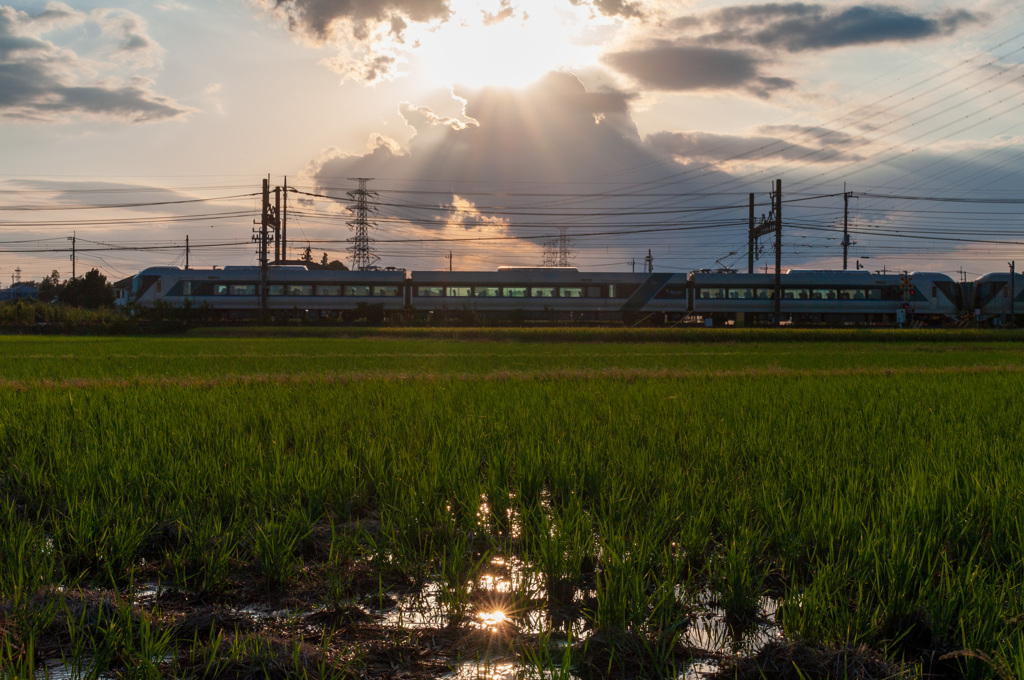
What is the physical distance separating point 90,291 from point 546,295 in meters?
54.7

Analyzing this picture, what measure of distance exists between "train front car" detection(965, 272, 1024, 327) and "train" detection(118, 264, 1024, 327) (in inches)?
251

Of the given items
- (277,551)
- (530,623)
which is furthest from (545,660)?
(277,551)

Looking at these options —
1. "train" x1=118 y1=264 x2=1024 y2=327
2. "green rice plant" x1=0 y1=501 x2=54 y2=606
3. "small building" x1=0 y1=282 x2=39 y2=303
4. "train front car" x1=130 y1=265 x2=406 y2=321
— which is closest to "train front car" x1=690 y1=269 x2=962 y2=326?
"train" x1=118 y1=264 x2=1024 y2=327

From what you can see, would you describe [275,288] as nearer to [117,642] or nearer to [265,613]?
[265,613]

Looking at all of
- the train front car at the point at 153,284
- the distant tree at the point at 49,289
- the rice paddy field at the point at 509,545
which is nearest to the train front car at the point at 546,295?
the train front car at the point at 153,284

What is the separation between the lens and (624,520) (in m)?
3.24

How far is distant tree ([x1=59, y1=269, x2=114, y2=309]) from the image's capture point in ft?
229

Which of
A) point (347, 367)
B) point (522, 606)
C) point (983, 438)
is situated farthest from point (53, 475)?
point (347, 367)

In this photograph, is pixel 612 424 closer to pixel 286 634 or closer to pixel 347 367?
pixel 286 634

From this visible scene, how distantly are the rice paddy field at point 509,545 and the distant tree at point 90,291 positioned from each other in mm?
74508

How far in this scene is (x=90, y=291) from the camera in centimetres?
7044

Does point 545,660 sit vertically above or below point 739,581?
below

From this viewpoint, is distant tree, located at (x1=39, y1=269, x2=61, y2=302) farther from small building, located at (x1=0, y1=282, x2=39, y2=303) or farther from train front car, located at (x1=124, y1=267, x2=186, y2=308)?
train front car, located at (x1=124, y1=267, x2=186, y2=308)

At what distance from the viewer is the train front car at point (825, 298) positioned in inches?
1730
